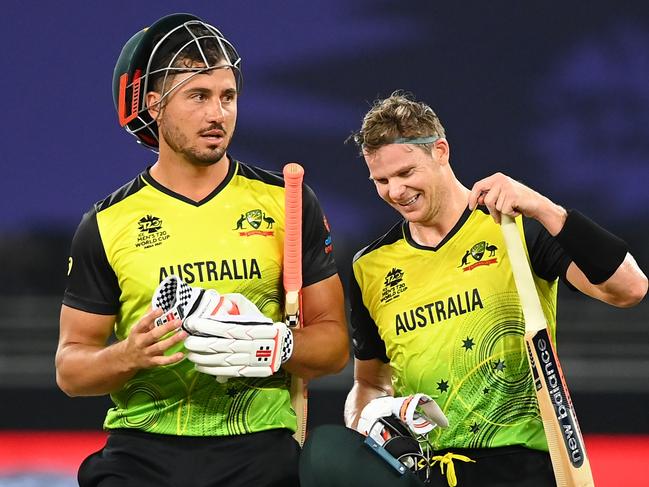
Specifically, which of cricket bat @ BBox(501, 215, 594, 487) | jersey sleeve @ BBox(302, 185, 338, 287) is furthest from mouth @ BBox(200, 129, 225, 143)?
cricket bat @ BBox(501, 215, 594, 487)

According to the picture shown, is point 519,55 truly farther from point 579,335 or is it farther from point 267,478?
point 267,478

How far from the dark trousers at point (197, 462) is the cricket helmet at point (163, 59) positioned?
2.66ft

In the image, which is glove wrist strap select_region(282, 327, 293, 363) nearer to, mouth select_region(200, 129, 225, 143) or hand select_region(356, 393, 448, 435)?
hand select_region(356, 393, 448, 435)

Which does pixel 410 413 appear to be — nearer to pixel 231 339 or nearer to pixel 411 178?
pixel 231 339

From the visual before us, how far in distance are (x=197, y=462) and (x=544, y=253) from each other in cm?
100

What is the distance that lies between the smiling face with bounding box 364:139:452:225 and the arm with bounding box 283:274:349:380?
28 cm

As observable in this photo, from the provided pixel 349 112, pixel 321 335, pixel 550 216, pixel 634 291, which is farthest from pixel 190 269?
pixel 349 112

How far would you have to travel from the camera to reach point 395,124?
10.7 ft

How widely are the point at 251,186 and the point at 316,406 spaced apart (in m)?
3.66

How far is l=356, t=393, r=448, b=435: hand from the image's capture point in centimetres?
293

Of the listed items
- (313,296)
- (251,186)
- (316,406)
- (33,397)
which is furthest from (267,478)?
(33,397)

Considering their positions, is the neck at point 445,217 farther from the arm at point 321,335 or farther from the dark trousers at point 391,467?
the dark trousers at point 391,467

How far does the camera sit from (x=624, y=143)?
6.73 meters

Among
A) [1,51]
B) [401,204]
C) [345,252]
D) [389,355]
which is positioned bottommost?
[389,355]
